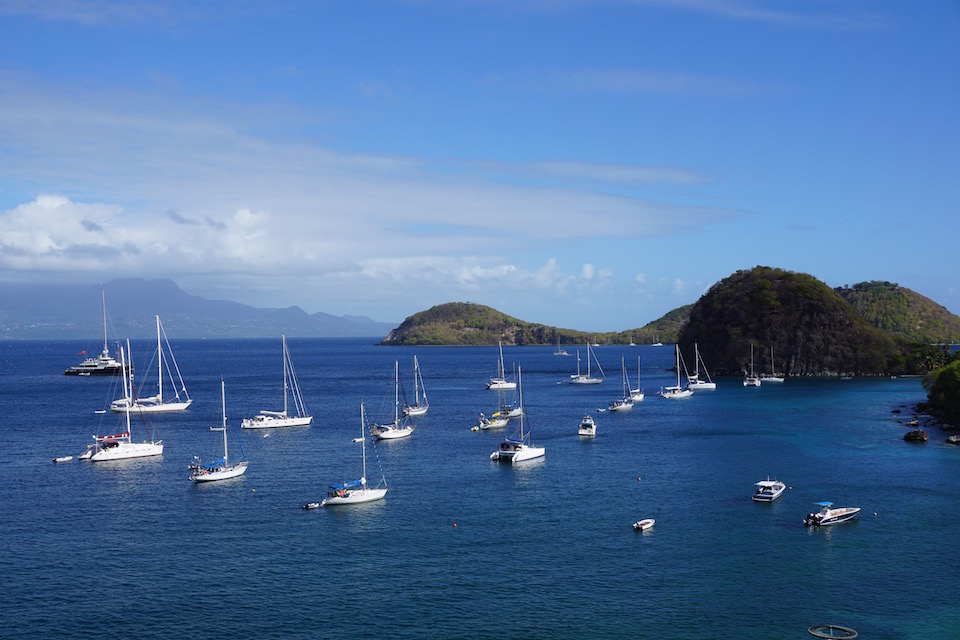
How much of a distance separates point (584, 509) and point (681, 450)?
33.7 metres

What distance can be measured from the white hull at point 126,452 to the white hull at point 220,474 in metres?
18.5

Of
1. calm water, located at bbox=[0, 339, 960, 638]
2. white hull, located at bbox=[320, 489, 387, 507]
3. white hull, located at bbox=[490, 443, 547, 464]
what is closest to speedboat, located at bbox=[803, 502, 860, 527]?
calm water, located at bbox=[0, 339, 960, 638]

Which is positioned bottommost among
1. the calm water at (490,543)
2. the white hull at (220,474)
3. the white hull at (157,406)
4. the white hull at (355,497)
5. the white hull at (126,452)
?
the calm water at (490,543)

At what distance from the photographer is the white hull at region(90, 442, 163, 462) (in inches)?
3782

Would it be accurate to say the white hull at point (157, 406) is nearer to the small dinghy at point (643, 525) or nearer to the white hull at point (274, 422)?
the white hull at point (274, 422)

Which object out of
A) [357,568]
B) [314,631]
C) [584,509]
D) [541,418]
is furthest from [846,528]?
[541,418]

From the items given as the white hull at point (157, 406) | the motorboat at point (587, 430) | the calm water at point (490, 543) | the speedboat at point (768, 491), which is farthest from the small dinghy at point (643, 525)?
the white hull at point (157, 406)

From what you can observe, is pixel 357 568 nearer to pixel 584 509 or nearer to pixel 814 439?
pixel 584 509

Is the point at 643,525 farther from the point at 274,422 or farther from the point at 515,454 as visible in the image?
the point at 274,422

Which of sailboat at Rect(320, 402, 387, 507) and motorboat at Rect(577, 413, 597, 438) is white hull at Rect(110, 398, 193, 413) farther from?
sailboat at Rect(320, 402, 387, 507)

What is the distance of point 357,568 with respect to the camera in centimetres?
5438

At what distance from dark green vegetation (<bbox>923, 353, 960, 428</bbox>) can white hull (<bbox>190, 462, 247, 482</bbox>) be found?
9111 cm

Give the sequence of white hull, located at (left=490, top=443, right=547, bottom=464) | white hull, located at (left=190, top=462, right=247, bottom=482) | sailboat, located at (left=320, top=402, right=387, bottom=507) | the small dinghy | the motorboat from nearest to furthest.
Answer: the small dinghy
sailboat, located at (left=320, top=402, right=387, bottom=507)
white hull, located at (left=190, top=462, right=247, bottom=482)
white hull, located at (left=490, top=443, right=547, bottom=464)
the motorboat

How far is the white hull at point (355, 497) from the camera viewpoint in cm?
7094
